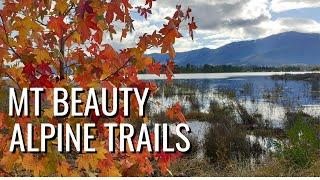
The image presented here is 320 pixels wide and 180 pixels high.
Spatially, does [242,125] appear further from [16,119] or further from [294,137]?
[16,119]

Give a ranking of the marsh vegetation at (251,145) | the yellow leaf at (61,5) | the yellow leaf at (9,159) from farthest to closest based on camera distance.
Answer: the marsh vegetation at (251,145), the yellow leaf at (61,5), the yellow leaf at (9,159)

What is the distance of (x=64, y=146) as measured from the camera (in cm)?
346

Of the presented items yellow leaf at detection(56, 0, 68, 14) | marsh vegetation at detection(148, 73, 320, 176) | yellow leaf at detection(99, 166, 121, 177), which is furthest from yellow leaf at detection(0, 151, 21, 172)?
marsh vegetation at detection(148, 73, 320, 176)

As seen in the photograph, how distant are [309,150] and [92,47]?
6.49 metres

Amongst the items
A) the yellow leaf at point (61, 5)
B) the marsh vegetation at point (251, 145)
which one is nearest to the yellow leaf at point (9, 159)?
the yellow leaf at point (61, 5)

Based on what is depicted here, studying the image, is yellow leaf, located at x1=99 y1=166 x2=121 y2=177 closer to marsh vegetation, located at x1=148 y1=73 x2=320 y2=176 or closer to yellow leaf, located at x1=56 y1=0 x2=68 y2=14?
yellow leaf, located at x1=56 y1=0 x2=68 y2=14

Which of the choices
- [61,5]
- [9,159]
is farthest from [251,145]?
[9,159]

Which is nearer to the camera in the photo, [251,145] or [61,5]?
[61,5]

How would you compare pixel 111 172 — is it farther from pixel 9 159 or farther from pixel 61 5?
pixel 61 5

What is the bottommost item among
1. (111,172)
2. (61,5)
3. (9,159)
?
(111,172)

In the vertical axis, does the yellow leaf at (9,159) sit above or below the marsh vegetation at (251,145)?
above

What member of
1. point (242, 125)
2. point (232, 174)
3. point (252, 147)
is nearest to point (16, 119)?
point (232, 174)

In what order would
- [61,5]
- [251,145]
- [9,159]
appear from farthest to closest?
[251,145] → [61,5] → [9,159]

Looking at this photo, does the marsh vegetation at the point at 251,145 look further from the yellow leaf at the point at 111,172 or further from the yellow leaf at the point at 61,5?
the yellow leaf at the point at 61,5
